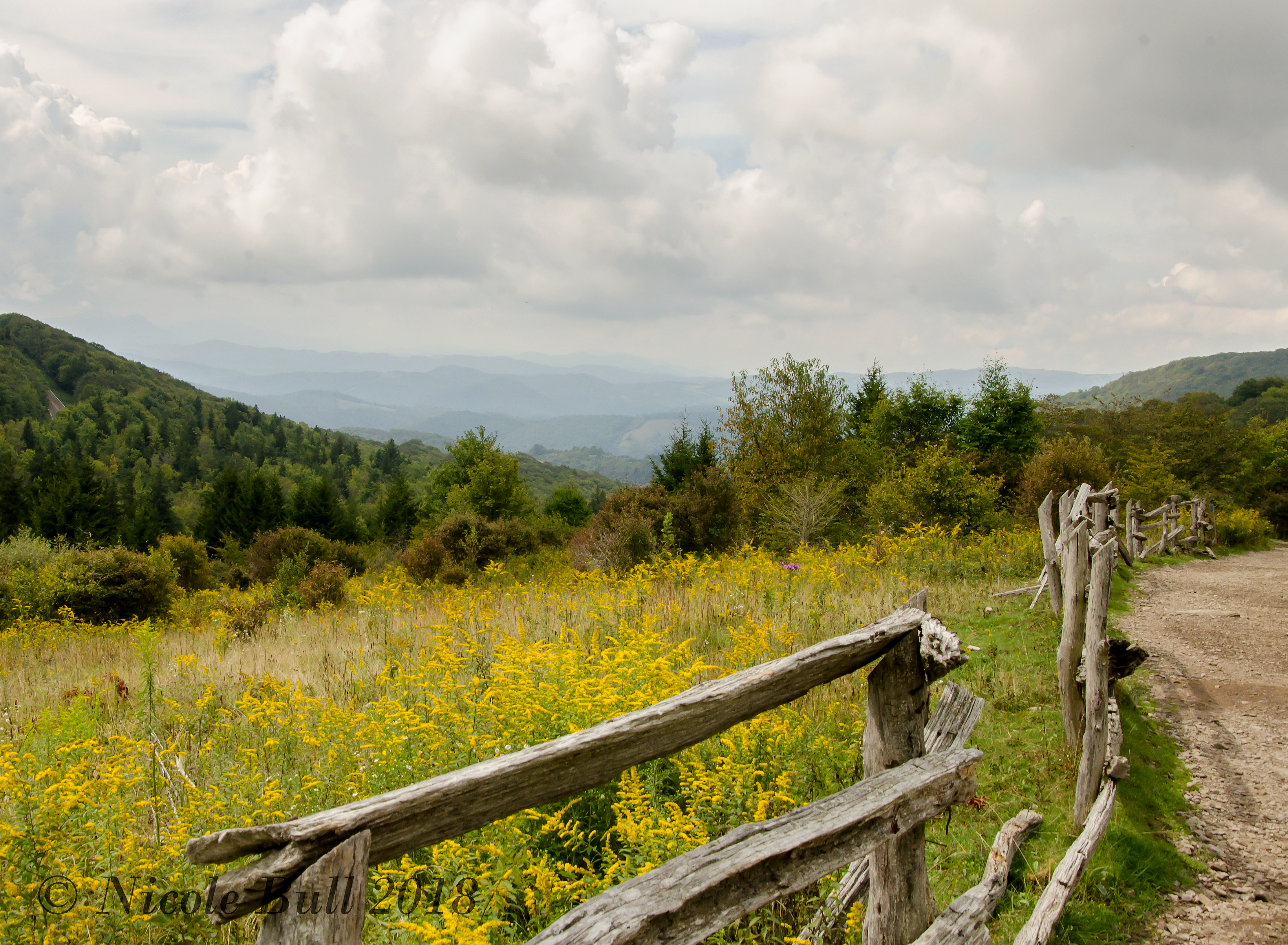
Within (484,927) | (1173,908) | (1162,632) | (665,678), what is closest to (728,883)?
(484,927)

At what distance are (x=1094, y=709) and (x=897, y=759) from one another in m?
2.78

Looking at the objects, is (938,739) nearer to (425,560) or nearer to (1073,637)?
(1073,637)

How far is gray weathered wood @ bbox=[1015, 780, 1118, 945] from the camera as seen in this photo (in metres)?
3.47

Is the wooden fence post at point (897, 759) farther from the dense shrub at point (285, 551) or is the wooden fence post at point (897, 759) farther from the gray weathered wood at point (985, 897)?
the dense shrub at point (285, 551)

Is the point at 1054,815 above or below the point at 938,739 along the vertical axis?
below

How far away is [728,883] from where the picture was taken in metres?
1.96

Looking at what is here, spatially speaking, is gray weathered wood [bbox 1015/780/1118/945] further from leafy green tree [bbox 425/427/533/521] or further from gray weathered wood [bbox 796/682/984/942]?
leafy green tree [bbox 425/427/533/521]

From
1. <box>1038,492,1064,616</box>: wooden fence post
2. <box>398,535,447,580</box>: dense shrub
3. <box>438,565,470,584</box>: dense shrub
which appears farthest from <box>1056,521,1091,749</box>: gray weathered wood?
<box>398,535,447,580</box>: dense shrub

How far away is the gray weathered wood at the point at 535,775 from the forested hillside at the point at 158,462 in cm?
3551

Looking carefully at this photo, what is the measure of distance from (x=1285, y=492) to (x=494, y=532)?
46320 mm

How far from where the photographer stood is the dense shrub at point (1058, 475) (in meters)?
23.2

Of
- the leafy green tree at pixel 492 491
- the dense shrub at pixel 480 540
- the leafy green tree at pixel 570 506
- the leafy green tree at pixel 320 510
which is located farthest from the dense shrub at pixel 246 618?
the leafy green tree at pixel 570 506

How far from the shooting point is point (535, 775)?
1932mm

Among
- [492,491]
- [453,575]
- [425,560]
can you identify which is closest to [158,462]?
[492,491]
